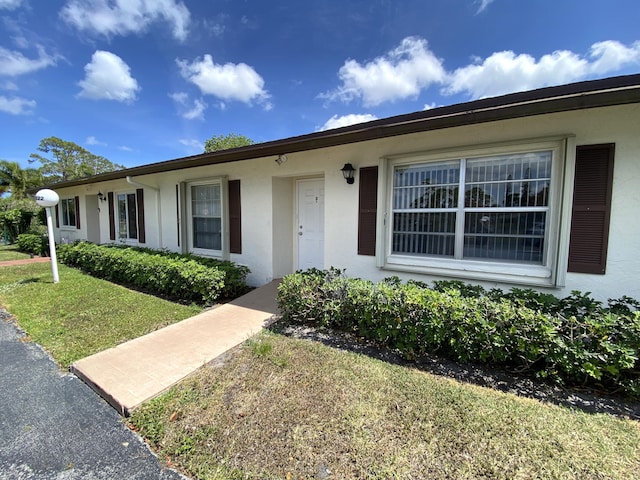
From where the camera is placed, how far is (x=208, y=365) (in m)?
2.88

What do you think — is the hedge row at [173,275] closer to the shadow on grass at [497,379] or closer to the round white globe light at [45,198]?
the round white globe light at [45,198]

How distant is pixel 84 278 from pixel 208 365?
5794 millimetres

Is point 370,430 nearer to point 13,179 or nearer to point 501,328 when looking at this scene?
point 501,328

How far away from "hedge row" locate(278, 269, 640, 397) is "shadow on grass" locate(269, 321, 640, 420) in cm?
9

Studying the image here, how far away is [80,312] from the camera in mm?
4383

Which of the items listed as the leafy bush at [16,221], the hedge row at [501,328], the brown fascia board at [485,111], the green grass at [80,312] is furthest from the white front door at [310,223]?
the leafy bush at [16,221]

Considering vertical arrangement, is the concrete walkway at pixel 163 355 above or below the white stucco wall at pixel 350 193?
below

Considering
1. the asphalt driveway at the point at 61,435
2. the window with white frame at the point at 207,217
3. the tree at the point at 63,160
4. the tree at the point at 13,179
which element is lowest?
the asphalt driveway at the point at 61,435

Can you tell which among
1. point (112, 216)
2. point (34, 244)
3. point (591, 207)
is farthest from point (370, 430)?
point (34, 244)

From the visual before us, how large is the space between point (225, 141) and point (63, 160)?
78.2ft

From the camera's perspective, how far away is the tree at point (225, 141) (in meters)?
27.4

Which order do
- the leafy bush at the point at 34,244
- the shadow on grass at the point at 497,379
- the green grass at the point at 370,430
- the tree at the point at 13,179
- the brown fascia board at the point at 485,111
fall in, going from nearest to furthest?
the green grass at the point at 370,430
the shadow on grass at the point at 497,379
the brown fascia board at the point at 485,111
the leafy bush at the point at 34,244
the tree at the point at 13,179

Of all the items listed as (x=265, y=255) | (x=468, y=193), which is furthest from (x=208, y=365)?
(x=468, y=193)

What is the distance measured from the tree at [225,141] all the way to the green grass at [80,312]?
76.3 feet
